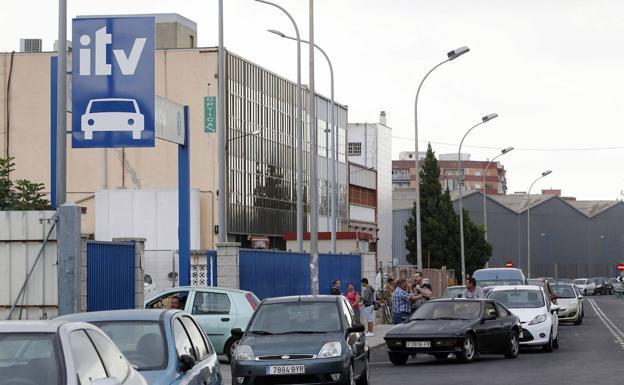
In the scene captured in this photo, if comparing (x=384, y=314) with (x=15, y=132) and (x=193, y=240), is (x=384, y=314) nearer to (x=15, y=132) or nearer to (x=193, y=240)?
(x=193, y=240)

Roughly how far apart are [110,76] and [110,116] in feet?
2.04

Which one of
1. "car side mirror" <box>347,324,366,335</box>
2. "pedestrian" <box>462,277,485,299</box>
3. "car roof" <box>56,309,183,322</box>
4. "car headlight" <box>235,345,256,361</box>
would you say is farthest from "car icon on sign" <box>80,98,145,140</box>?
"pedestrian" <box>462,277,485,299</box>

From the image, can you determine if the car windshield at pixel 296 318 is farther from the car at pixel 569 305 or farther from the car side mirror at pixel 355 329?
the car at pixel 569 305

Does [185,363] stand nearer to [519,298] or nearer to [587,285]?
[519,298]

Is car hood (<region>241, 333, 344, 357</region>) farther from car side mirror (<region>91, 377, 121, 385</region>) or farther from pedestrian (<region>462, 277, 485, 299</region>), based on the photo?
pedestrian (<region>462, 277, 485, 299</region>)

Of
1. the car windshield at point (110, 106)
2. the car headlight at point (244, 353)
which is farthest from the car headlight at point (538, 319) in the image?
the car windshield at point (110, 106)

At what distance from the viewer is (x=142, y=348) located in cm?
1192

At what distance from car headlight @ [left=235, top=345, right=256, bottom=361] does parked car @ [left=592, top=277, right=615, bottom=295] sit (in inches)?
3767

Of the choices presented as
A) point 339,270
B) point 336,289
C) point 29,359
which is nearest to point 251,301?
point 336,289

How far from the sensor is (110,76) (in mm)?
20016

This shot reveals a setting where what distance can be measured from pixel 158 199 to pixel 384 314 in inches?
677

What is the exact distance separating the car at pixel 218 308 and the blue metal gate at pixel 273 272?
16.0 feet

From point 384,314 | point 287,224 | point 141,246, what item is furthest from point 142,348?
point 287,224

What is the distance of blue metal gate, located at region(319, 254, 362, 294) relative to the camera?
133 feet
